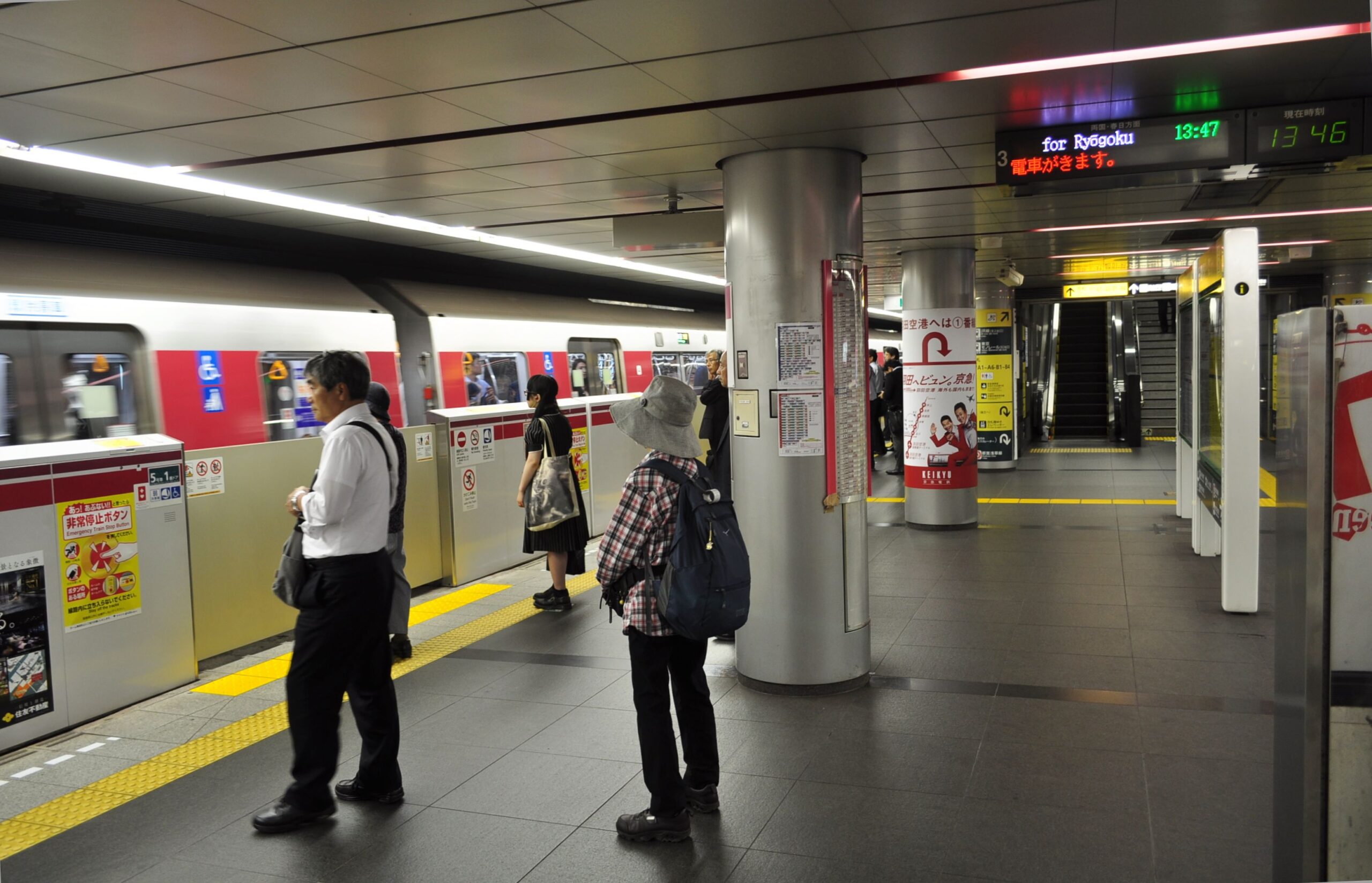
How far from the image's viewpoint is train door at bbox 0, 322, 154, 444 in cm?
561

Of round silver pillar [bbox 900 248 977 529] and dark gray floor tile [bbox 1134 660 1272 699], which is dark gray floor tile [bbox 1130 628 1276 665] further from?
round silver pillar [bbox 900 248 977 529]

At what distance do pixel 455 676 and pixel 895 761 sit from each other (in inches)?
101

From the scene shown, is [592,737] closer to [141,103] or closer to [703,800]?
[703,800]

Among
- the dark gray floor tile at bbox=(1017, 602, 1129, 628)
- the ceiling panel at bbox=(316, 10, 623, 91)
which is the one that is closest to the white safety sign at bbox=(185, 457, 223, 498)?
the ceiling panel at bbox=(316, 10, 623, 91)

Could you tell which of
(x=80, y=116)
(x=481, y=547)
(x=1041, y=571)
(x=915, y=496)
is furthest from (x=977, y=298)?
(x=80, y=116)

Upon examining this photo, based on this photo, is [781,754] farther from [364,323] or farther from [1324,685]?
[364,323]

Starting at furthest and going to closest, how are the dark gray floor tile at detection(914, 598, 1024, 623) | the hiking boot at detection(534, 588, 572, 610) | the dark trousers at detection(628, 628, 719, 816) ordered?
1. the hiking boot at detection(534, 588, 572, 610)
2. the dark gray floor tile at detection(914, 598, 1024, 623)
3. the dark trousers at detection(628, 628, 719, 816)

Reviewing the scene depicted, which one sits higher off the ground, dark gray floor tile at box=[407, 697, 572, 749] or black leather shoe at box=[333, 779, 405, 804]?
black leather shoe at box=[333, 779, 405, 804]

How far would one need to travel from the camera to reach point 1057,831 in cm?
347

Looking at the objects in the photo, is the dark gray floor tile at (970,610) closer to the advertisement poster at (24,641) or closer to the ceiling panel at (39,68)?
the advertisement poster at (24,641)

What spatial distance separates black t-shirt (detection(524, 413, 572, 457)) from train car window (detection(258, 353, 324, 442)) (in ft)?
5.76

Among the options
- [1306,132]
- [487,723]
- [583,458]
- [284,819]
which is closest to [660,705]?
[284,819]

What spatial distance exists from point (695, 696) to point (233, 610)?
364 cm

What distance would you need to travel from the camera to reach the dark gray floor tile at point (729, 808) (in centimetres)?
356
